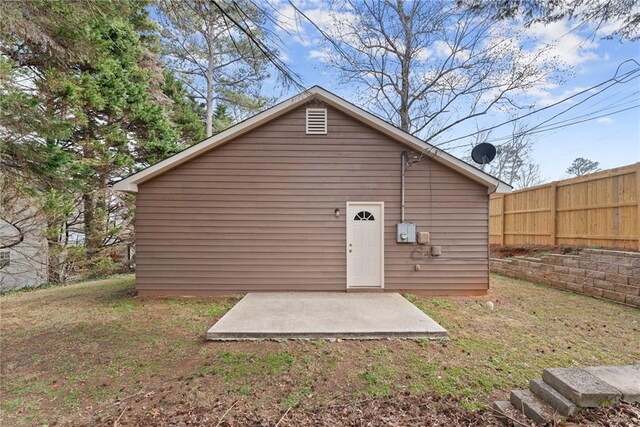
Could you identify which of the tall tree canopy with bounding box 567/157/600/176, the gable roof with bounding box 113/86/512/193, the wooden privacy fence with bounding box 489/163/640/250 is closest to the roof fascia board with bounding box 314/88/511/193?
the gable roof with bounding box 113/86/512/193

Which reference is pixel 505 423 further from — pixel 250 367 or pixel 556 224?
pixel 556 224

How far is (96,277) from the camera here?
37.7 ft

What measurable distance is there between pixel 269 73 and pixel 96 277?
12004 millimetres

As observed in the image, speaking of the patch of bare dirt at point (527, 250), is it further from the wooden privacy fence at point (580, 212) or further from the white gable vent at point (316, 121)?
the white gable vent at point (316, 121)

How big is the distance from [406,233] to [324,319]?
2.98 meters

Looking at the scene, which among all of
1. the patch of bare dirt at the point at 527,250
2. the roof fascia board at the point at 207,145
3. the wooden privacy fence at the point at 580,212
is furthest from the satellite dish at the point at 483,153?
the roof fascia board at the point at 207,145

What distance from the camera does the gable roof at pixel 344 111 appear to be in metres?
6.60

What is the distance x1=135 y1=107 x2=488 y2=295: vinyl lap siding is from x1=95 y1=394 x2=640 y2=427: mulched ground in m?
4.03

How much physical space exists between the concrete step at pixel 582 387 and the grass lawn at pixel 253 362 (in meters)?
0.53


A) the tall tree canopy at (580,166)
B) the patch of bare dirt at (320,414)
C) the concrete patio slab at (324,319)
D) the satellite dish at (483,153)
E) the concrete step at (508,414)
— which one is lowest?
the patch of bare dirt at (320,414)

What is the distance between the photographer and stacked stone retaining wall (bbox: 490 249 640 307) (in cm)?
573

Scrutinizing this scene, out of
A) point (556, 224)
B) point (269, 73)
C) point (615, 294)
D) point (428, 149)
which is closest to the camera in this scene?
point (269, 73)

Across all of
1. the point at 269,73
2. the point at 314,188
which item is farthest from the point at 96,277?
the point at 269,73

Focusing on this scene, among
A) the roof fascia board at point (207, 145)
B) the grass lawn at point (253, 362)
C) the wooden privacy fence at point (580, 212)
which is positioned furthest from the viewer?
the roof fascia board at point (207, 145)
